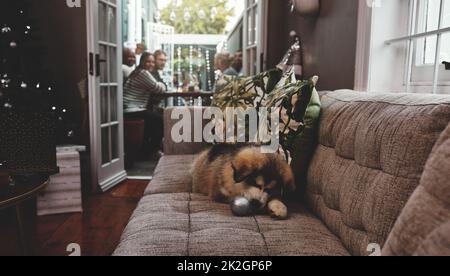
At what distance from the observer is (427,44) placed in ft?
5.85

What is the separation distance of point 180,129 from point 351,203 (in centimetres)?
168

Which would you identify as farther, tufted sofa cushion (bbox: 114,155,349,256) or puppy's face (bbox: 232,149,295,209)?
puppy's face (bbox: 232,149,295,209)

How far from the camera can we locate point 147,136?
5047mm

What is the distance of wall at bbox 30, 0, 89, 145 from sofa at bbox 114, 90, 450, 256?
2.18 meters

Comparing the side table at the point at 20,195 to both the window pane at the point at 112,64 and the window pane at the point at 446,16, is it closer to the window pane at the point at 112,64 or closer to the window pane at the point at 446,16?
the window pane at the point at 446,16

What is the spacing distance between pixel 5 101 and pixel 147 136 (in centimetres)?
226

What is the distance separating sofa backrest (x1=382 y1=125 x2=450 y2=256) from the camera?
0.63 meters

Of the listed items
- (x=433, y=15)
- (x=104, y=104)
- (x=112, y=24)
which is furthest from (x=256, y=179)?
(x=112, y=24)

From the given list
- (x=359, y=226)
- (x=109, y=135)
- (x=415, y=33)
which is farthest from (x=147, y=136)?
(x=359, y=226)

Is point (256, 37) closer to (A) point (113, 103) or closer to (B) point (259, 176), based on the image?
(A) point (113, 103)

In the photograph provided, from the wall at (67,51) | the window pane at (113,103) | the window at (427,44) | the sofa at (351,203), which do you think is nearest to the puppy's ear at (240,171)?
the sofa at (351,203)

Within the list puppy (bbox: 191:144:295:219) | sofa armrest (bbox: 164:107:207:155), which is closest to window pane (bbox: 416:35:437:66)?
puppy (bbox: 191:144:295:219)

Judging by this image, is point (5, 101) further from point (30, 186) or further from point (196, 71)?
point (196, 71)

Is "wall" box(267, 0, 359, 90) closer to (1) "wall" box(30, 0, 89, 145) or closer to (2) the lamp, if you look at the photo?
(2) the lamp
